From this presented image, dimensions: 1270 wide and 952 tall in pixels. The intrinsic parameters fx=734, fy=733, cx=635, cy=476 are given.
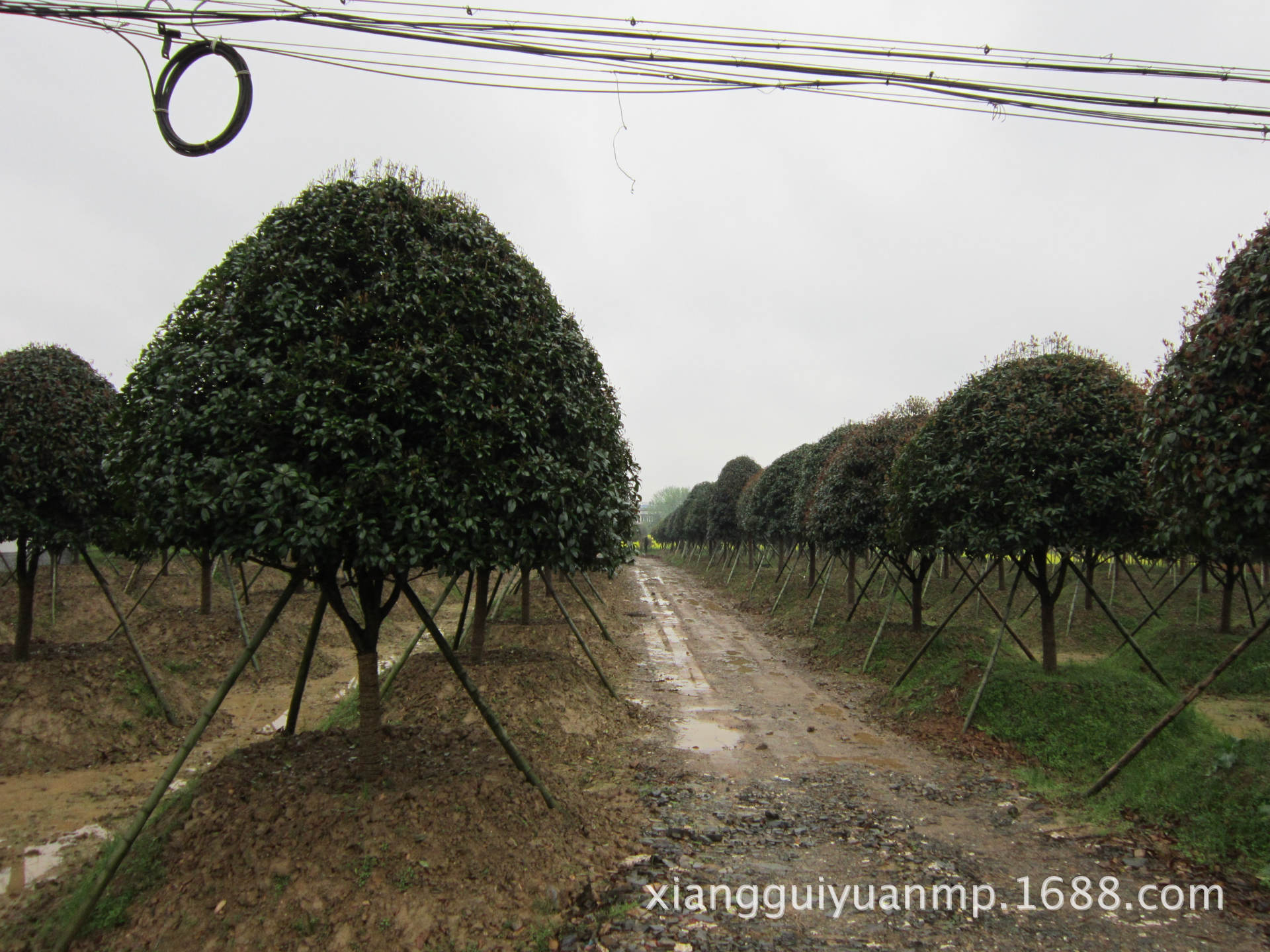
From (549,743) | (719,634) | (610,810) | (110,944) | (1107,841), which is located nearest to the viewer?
(110,944)

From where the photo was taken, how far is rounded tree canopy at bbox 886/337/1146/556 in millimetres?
10094

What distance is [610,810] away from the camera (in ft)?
24.8

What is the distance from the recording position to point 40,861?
7176mm

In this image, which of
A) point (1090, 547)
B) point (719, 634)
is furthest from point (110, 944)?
point (719, 634)

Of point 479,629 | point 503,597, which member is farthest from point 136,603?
point 479,629

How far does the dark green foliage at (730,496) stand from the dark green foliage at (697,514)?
8.31ft

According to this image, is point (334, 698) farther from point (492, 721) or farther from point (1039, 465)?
point (1039, 465)

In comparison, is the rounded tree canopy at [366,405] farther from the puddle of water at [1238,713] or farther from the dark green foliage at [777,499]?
the dark green foliage at [777,499]

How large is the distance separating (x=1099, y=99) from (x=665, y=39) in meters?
4.22

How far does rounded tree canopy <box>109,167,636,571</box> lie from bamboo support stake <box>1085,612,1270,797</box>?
6006mm

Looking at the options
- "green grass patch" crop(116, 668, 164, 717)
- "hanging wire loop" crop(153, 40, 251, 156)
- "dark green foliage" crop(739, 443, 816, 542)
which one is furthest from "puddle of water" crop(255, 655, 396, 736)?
"dark green foliage" crop(739, 443, 816, 542)

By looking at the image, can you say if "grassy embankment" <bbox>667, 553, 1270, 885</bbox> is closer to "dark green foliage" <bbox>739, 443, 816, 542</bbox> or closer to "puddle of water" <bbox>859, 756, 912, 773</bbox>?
"puddle of water" <bbox>859, 756, 912, 773</bbox>

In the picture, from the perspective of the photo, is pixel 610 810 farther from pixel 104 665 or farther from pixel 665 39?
pixel 104 665

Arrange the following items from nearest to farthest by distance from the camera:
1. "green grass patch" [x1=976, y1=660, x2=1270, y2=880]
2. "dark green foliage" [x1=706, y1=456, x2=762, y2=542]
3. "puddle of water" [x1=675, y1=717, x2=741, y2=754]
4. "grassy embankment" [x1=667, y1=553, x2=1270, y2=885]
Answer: "green grass patch" [x1=976, y1=660, x2=1270, y2=880]
"grassy embankment" [x1=667, y1=553, x2=1270, y2=885]
"puddle of water" [x1=675, y1=717, x2=741, y2=754]
"dark green foliage" [x1=706, y1=456, x2=762, y2=542]
